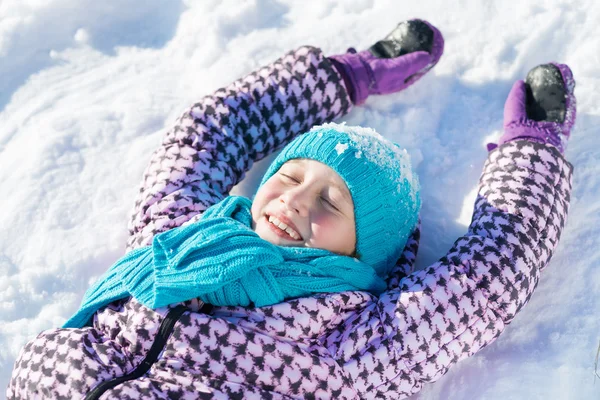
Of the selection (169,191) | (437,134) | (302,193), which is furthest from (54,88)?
(437,134)

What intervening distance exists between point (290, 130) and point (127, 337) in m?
0.99

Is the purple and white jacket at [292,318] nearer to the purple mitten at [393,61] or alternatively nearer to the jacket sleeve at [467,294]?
the jacket sleeve at [467,294]

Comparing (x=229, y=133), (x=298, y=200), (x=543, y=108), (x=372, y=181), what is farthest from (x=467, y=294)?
(x=229, y=133)

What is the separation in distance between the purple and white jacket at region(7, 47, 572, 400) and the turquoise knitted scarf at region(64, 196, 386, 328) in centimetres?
4

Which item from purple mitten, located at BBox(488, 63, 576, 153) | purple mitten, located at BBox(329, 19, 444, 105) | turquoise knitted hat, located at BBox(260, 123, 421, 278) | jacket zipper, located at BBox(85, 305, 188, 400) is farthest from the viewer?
purple mitten, located at BBox(329, 19, 444, 105)

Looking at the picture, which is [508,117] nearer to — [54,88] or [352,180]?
[352,180]

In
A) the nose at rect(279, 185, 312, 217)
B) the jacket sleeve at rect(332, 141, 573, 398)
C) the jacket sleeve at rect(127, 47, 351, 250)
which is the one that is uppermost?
the jacket sleeve at rect(127, 47, 351, 250)

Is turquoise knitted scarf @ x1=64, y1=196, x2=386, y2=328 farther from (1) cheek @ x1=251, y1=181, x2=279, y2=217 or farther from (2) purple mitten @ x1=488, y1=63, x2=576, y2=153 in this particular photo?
(2) purple mitten @ x1=488, y1=63, x2=576, y2=153

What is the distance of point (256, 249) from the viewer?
1.77 metres

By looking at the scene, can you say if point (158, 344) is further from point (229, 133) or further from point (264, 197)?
point (229, 133)

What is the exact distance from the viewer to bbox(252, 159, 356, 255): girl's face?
189 cm

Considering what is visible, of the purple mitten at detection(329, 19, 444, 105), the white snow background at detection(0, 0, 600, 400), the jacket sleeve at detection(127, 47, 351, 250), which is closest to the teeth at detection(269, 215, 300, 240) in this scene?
the jacket sleeve at detection(127, 47, 351, 250)

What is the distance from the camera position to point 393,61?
2.51 meters

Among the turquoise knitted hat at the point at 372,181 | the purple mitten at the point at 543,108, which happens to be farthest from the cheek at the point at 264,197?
the purple mitten at the point at 543,108
